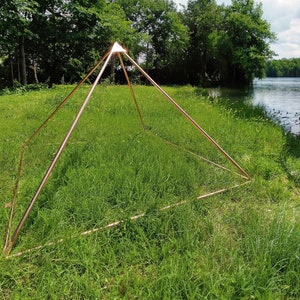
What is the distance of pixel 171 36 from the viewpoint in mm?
29578

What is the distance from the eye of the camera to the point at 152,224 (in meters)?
2.46

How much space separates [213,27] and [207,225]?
105ft

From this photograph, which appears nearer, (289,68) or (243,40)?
(243,40)

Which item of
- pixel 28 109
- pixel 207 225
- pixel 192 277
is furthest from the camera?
pixel 28 109

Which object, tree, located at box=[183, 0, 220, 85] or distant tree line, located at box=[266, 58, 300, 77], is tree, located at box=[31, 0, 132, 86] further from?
distant tree line, located at box=[266, 58, 300, 77]

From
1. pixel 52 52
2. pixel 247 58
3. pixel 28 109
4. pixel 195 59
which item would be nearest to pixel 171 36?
pixel 195 59

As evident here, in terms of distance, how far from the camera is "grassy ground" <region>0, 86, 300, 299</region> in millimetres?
1861

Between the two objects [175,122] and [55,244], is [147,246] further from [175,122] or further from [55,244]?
[175,122]

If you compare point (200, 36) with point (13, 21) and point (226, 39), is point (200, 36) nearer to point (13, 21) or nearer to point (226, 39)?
point (226, 39)


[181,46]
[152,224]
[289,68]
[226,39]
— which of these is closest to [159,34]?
[181,46]

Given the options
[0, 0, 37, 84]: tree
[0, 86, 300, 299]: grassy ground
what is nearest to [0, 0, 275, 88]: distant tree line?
[0, 0, 37, 84]: tree

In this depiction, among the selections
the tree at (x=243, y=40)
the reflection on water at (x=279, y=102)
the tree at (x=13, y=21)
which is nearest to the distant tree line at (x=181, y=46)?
the tree at (x=243, y=40)

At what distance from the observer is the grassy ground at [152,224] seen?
1861 mm

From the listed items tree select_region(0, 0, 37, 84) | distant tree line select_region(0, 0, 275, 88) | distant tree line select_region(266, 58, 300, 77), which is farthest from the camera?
distant tree line select_region(266, 58, 300, 77)
